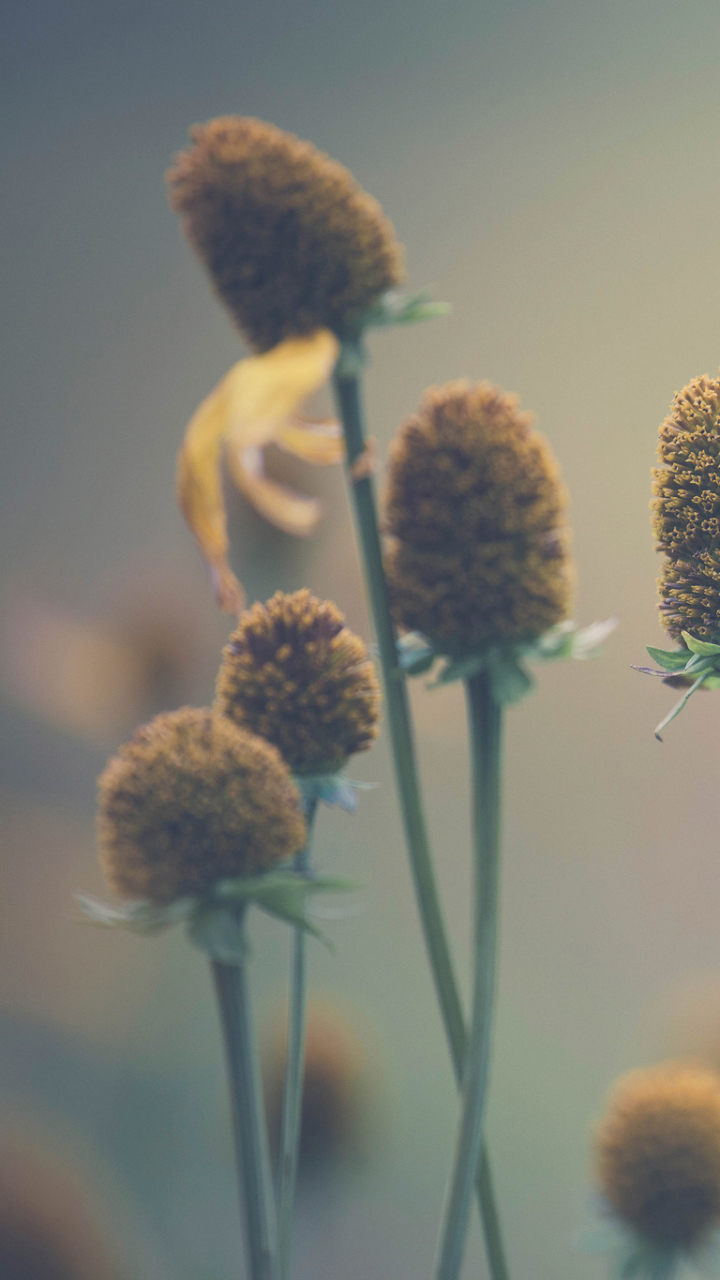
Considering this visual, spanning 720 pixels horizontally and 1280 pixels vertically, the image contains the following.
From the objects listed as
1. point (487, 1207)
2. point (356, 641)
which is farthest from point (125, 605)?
point (487, 1207)

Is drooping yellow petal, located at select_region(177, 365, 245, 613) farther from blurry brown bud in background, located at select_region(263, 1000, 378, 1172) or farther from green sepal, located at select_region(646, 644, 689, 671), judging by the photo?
blurry brown bud in background, located at select_region(263, 1000, 378, 1172)

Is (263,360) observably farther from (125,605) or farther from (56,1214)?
(56,1214)

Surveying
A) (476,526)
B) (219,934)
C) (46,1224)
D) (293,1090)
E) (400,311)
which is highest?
(400,311)

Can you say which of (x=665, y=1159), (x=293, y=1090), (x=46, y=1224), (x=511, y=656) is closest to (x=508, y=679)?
(x=511, y=656)

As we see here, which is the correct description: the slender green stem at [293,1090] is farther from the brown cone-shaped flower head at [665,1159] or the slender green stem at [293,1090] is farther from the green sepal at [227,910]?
the brown cone-shaped flower head at [665,1159]

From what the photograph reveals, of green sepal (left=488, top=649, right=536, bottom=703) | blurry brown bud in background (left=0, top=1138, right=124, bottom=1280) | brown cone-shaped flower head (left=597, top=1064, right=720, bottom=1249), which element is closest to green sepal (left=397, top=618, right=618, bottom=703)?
green sepal (left=488, top=649, right=536, bottom=703)

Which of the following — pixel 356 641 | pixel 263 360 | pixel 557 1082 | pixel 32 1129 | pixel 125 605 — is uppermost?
pixel 263 360

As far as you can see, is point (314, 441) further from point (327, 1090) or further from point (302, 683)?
point (327, 1090)
